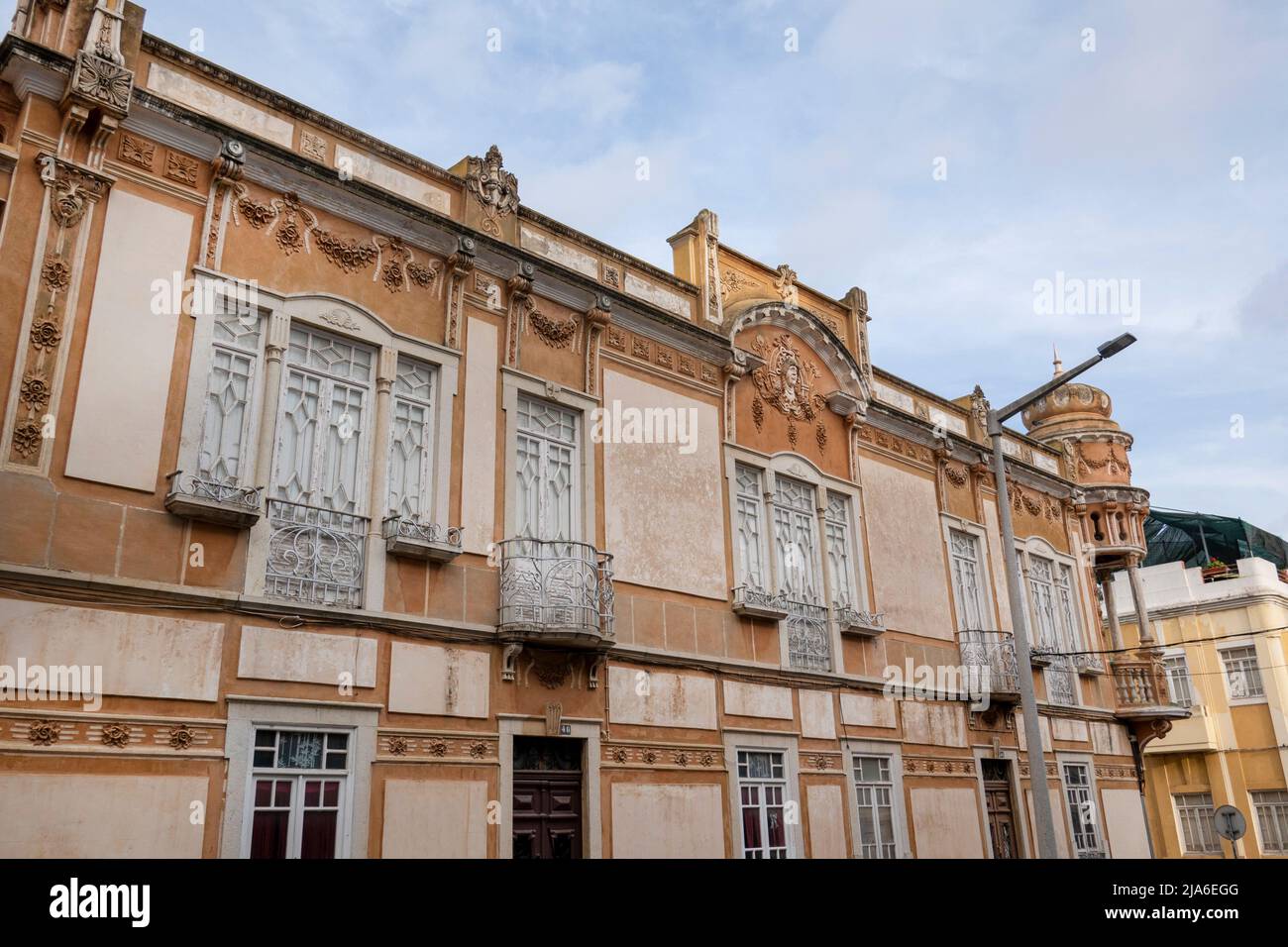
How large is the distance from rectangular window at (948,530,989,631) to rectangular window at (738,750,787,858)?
606cm

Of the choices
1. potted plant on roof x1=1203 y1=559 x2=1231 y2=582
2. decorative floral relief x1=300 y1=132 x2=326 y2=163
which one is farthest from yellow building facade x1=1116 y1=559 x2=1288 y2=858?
decorative floral relief x1=300 y1=132 x2=326 y2=163

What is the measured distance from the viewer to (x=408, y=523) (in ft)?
35.5

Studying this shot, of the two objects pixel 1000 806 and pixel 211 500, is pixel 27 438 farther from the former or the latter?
pixel 1000 806

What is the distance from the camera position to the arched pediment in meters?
16.0

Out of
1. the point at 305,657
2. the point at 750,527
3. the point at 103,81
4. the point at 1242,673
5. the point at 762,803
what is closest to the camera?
the point at 103,81

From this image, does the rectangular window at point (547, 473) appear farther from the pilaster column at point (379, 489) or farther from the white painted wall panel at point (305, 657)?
the white painted wall panel at point (305, 657)

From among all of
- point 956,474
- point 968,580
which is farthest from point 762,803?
point 956,474

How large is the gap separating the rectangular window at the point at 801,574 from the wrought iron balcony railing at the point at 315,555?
6621 mm

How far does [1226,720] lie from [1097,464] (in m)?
12.3

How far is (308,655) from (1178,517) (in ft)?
128

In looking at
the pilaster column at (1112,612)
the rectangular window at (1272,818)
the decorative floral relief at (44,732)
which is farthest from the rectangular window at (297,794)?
the rectangular window at (1272,818)

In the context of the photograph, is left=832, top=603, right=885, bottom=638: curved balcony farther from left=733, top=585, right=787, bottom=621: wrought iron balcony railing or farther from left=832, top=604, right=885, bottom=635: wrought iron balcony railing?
left=733, top=585, right=787, bottom=621: wrought iron balcony railing

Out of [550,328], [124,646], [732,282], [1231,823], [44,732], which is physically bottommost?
[1231,823]
